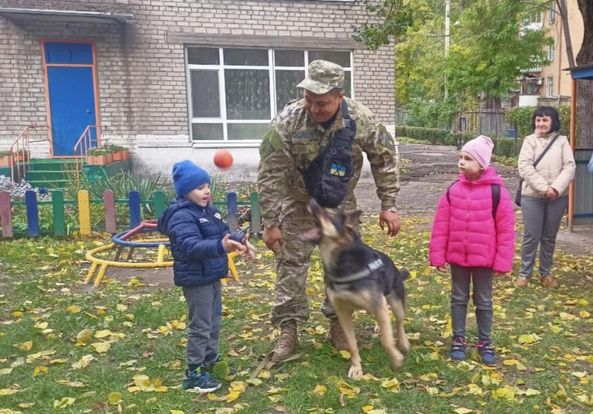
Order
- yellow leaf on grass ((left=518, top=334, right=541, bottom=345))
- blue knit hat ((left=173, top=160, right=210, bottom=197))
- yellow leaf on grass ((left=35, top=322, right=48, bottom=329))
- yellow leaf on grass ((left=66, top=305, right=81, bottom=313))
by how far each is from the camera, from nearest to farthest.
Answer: blue knit hat ((left=173, top=160, right=210, bottom=197)) → yellow leaf on grass ((left=518, top=334, right=541, bottom=345)) → yellow leaf on grass ((left=35, top=322, right=48, bottom=329)) → yellow leaf on grass ((left=66, top=305, right=81, bottom=313))

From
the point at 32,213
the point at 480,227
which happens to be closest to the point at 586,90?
the point at 480,227

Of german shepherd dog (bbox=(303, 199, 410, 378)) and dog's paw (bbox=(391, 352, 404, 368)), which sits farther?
dog's paw (bbox=(391, 352, 404, 368))

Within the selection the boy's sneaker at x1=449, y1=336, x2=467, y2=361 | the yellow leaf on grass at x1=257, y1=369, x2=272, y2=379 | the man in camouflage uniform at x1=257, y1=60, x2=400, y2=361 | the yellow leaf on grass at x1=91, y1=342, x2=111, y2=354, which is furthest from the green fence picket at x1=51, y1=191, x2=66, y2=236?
the boy's sneaker at x1=449, y1=336, x2=467, y2=361

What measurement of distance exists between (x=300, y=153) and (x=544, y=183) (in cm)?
312

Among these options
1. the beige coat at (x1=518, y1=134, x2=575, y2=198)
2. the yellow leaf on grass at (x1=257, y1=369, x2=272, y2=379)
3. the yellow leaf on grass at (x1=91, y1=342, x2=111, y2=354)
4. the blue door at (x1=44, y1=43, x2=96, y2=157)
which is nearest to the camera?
the yellow leaf on grass at (x1=257, y1=369, x2=272, y2=379)

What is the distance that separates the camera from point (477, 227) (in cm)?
419

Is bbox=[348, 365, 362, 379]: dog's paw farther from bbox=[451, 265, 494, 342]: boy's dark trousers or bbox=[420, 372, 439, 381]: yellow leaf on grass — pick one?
bbox=[451, 265, 494, 342]: boy's dark trousers

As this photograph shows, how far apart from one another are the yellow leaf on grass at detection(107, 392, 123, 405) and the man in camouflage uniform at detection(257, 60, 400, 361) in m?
1.08

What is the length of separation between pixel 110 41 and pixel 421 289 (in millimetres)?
10984

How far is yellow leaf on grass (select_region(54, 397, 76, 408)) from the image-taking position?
12.3 ft

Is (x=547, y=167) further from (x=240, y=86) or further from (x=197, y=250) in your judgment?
(x=240, y=86)

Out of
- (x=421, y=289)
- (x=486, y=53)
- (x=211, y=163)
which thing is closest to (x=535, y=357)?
(x=421, y=289)

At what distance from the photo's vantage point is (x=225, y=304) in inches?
231

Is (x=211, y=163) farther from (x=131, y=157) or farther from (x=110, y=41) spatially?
(x=110, y=41)
